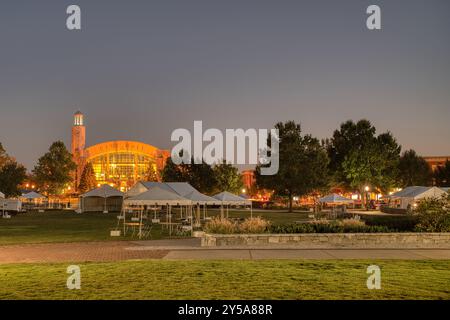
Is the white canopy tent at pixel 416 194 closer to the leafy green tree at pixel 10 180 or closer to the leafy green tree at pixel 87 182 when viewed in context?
the leafy green tree at pixel 10 180

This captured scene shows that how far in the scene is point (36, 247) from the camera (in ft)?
63.2

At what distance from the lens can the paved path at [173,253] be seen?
1586 centimetres

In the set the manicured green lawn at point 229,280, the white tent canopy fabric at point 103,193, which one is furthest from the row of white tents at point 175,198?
the white tent canopy fabric at point 103,193

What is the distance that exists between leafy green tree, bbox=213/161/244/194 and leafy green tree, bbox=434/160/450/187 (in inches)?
1621

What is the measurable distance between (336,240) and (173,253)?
20.9 feet

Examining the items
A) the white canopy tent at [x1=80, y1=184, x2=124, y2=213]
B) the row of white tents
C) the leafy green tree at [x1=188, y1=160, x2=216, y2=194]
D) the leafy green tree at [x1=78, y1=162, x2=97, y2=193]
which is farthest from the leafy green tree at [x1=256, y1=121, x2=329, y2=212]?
the leafy green tree at [x1=78, y1=162, x2=97, y2=193]

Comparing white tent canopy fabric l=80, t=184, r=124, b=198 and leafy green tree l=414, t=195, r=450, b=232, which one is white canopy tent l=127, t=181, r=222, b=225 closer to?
leafy green tree l=414, t=195, r=450, b=232

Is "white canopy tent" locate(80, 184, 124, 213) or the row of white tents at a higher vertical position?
the row of white tents

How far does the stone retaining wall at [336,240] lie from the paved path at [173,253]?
0.58 m

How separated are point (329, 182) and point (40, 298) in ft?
184

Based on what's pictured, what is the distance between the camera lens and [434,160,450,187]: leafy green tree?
307 feet
